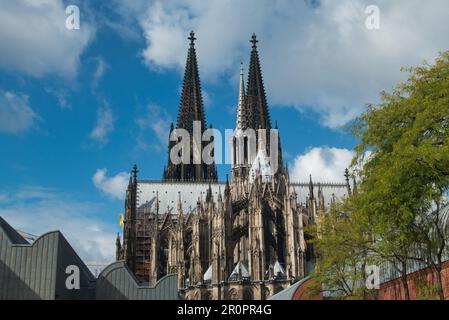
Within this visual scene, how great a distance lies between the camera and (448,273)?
27531mm

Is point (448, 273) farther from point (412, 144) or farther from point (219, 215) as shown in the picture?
point (219, 215)

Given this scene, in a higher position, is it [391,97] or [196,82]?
[196,82]

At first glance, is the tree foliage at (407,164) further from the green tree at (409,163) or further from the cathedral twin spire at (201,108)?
the cathedral twin spire at (201,108)

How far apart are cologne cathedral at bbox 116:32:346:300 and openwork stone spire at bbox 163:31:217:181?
25.2 feet

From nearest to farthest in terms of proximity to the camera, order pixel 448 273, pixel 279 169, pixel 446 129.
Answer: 1. pixel 446 129
2. pixel 448 273
3. pixel 279 169

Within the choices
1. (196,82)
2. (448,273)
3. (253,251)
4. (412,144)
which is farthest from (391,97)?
(196,82)

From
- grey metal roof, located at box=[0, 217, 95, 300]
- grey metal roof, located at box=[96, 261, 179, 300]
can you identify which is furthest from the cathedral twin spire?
grey metal roof, located at box=[0, 217, 95, 300]

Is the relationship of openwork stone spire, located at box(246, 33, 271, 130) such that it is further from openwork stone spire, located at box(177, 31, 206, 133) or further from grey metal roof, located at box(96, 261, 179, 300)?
grey metal roof, located at box(96, 261, 179, 300)

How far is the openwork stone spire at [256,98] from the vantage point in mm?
81500

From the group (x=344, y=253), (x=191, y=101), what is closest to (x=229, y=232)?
(x=344, y=253)

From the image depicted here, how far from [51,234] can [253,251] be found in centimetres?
2424

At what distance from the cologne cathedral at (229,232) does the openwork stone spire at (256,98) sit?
7.33 m
